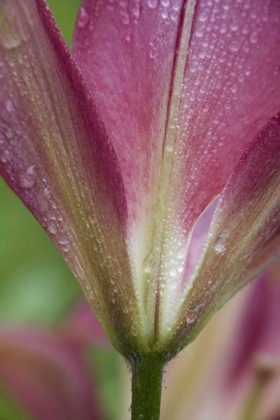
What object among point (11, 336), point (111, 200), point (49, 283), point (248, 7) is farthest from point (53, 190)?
point (49, 283)

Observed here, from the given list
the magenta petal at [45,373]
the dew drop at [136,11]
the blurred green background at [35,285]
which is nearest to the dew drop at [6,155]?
the dew drop at [136,11]

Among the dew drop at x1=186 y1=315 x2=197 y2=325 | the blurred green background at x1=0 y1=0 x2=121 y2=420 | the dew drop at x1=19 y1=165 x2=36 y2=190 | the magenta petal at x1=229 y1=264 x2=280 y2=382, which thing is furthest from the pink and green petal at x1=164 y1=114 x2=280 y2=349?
the blurred green background at x1=0 y1=0 x2=121 y2=420

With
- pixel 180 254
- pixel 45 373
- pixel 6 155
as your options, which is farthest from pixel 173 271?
pixel 45 373

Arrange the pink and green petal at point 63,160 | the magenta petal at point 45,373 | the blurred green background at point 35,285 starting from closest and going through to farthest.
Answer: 1. the pink and green petal at point 63,160
2. the magenta petal at point 45,373
3. the blurred green background at point 35,285

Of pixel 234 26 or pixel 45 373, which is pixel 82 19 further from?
pixel 45 373

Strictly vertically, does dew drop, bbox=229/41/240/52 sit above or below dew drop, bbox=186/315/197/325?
above

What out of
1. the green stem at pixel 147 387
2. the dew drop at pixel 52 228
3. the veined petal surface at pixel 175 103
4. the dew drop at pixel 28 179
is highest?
the veined petal surface at pixel 175 103

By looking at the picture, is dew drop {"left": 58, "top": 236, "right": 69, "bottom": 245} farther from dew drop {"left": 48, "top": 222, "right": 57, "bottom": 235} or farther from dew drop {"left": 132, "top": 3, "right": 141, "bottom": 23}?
dew drop {"left": 132, "top": 3, "right": 141, "bottom": 23}

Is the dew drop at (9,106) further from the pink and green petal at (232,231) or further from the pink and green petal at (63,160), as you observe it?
the pink and green petal at (232,231)
